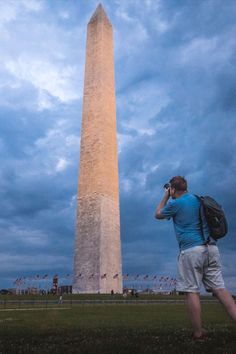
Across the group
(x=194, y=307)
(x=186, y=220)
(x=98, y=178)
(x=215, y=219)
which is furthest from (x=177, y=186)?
(x=98, y=178)

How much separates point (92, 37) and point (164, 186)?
145ft

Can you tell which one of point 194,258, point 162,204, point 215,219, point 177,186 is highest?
point 177,186

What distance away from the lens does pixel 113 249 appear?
44.1 m

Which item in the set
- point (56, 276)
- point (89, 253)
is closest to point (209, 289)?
point (89, 253)

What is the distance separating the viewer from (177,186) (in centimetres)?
636

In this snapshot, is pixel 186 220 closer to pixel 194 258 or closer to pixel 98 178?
pixel 194 258

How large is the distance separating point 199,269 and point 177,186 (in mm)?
1149

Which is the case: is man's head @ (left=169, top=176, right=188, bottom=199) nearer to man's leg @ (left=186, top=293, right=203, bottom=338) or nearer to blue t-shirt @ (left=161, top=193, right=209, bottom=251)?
blue t-shirt @ (left=161, top=193, right=209, bottom=251)

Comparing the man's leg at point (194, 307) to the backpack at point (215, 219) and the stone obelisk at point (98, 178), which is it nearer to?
the backpack at point (215, 219)

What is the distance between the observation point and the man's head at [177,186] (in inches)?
250

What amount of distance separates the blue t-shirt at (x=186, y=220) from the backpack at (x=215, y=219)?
0.08 m

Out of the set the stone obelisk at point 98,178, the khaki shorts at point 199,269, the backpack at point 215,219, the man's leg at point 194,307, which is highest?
the stone obelisk at point 98,178

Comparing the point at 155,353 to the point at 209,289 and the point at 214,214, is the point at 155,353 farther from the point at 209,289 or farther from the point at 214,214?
the point at 214,214

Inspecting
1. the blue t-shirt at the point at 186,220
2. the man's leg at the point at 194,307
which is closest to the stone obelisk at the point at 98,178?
the blue t-shirt at the point at 186,220
